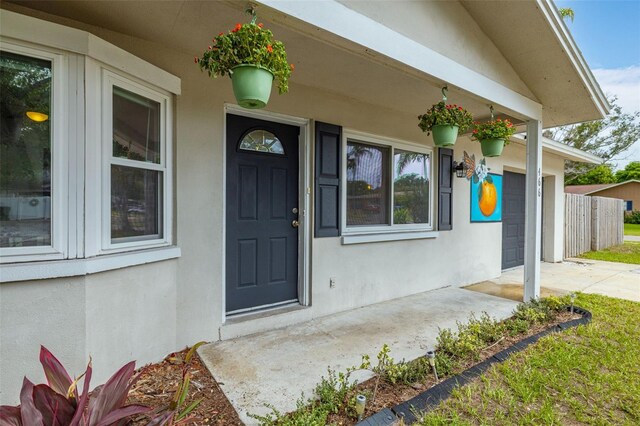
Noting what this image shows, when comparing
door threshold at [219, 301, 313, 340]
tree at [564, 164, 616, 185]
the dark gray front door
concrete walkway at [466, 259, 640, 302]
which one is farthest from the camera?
tree at [564, 164, 616, 185]

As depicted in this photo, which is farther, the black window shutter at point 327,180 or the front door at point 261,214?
the black window shutter at point 327,180

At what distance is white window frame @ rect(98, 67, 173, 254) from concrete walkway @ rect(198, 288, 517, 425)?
1.10 metres

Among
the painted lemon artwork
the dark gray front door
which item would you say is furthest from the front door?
the dark gray front door

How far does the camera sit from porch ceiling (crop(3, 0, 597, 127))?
2143 millimetres

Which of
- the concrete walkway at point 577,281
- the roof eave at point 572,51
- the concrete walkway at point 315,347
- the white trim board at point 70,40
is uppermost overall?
the roof eave at point 572,51

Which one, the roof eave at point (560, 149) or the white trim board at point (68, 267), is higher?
the roof eave at point (560, 149)

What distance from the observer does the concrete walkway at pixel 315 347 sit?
2244 mm

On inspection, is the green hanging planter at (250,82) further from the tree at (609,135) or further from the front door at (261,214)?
the tree at (609,135)

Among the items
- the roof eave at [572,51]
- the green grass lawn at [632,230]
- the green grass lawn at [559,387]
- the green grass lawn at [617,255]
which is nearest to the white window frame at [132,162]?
the green grass lawn at [559,387]

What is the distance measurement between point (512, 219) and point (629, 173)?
41536 mm

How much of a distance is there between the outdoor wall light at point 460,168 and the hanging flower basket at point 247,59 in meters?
3.97

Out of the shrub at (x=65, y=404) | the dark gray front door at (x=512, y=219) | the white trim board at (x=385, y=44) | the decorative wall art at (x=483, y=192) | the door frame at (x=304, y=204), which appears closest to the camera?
the shrub at (x=65, y=404)

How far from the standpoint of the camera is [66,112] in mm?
2043

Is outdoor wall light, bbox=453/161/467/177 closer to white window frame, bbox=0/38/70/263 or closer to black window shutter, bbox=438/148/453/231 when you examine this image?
black window shutter, bbox=438/148/453/231
